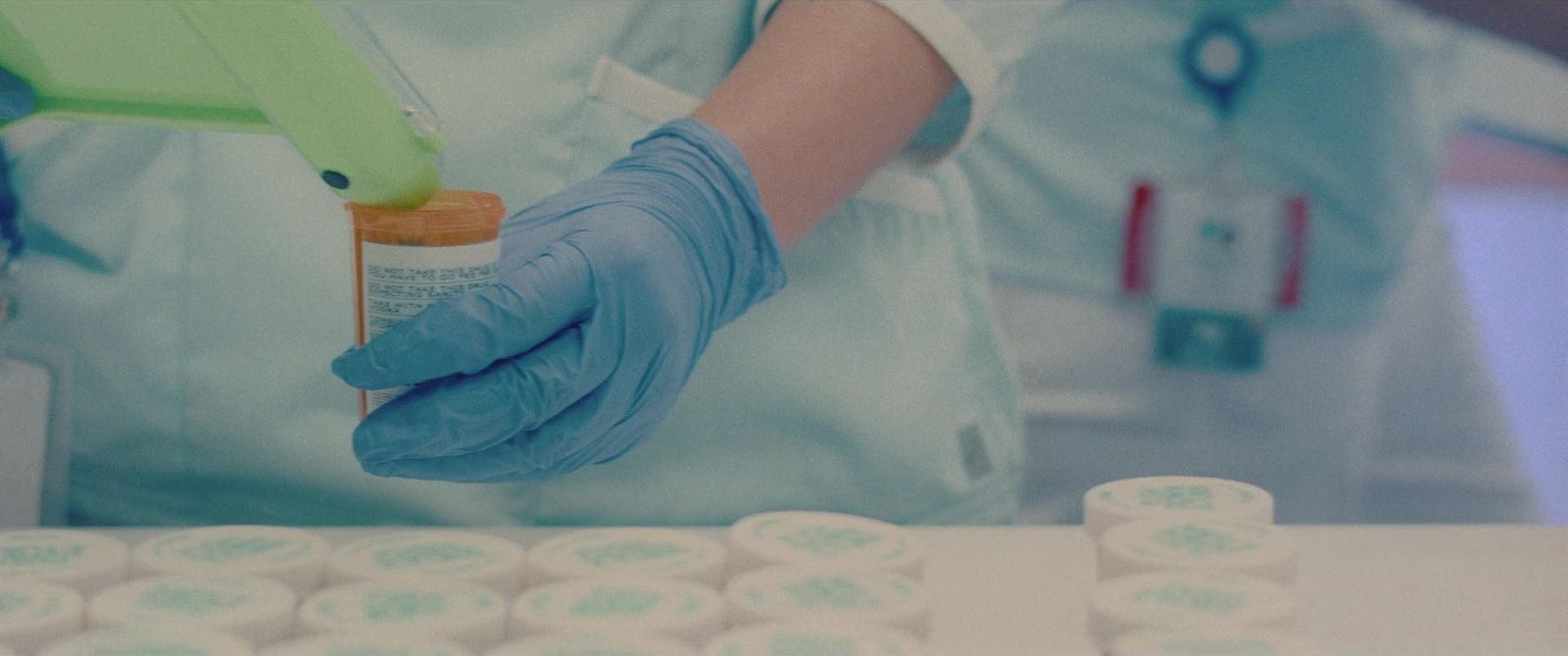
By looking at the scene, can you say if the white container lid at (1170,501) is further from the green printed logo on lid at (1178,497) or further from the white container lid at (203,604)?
the white container lid at (203,604)

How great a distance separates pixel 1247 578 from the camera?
0.98 metres

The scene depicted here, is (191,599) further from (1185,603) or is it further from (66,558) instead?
(1185,603)

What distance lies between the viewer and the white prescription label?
85 cm

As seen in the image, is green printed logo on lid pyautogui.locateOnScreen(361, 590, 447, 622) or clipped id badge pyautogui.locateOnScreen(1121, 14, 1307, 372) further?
clipped id badge pyautogui.locateOnScreen(1121, 14, 1307, 372)

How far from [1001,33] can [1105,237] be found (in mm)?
1005

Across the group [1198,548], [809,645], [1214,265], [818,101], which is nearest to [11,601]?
[809,645]

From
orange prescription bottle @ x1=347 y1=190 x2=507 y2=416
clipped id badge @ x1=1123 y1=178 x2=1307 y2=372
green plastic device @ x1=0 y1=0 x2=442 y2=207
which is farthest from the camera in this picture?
clipped id badge @ x1=1123 y1=178 x2=1307 y2=372

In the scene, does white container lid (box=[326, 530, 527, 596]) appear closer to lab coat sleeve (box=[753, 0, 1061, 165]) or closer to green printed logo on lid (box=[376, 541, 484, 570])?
green printed logo on lid (box=[376, 541, 484, 570])

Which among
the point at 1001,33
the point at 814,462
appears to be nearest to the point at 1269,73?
the point at 1001,33

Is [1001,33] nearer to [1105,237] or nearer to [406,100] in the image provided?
[406,100]

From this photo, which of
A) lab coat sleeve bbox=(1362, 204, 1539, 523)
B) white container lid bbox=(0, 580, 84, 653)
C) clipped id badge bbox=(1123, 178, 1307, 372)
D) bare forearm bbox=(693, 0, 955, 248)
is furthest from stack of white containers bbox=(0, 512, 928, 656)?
lab coat sleeve bbox=(1362, 204, 1539, 523)

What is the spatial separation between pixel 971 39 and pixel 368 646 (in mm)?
702

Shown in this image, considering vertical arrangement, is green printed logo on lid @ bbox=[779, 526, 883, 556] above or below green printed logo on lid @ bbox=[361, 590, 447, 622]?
above

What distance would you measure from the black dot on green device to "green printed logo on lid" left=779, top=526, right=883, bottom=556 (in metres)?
0.42
